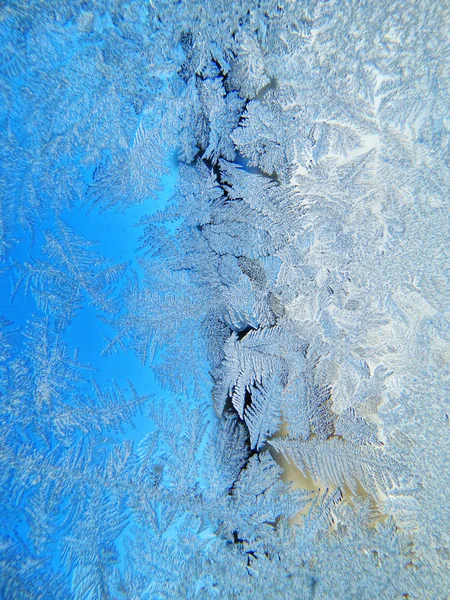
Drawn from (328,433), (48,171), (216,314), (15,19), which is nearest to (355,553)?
(328,433)

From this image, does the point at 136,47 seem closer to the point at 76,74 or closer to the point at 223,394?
the point at 76,74

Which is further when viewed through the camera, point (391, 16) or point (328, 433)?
point (328, 433)

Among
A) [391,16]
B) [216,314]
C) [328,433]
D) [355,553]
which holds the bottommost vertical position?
[355,553]

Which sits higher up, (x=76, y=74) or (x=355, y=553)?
(x=76, y=74)

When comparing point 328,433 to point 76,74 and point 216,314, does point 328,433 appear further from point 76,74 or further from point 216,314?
point 76,74

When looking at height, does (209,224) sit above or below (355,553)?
above

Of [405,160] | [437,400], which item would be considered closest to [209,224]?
[405,160]
